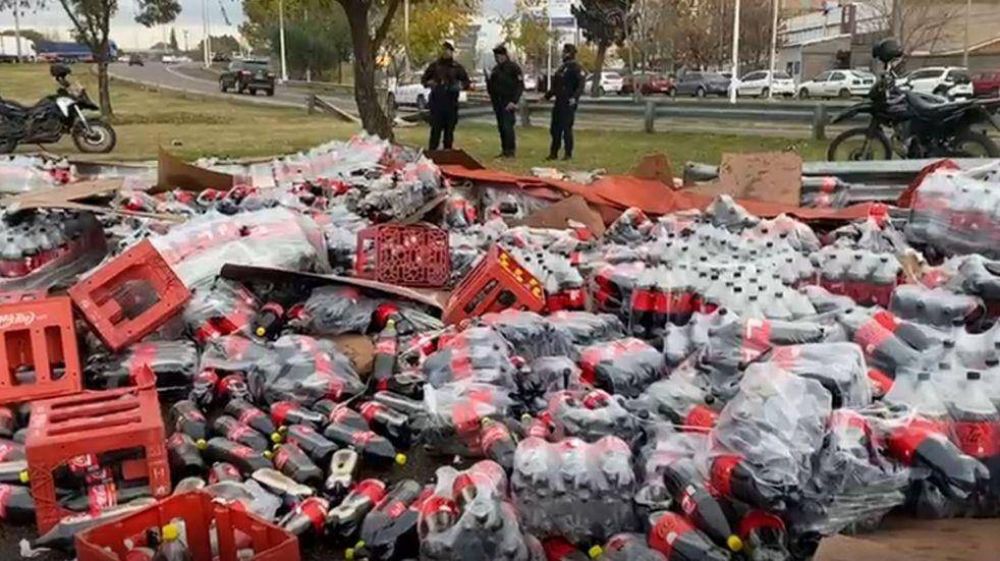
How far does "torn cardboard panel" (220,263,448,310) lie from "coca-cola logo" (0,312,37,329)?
3.53ft

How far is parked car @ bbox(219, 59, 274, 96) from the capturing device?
39.4m

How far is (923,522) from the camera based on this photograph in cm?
290

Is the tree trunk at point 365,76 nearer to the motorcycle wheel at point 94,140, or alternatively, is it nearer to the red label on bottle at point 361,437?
the motorcycle wheel at point 94,140

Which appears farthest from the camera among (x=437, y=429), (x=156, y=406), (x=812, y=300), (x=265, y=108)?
(x=265, y=108)

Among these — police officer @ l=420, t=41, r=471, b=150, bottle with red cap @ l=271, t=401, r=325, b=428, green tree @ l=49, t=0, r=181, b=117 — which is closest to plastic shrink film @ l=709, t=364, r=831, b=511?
bottle with red cap @ l=271, t=401, r=325, b=428

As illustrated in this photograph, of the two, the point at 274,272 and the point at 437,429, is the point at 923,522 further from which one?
the point at 274,272

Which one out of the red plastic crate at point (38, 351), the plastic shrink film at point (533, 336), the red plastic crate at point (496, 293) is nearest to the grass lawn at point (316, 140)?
the red plastic crate at point (496, 293)

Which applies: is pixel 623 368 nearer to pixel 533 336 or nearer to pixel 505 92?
pixel 533 336

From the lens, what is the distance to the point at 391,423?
3936 mm

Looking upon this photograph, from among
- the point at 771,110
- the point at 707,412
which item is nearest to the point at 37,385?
the point at 707,412

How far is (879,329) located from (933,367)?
1.24 feet

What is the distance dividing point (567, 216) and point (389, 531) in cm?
391

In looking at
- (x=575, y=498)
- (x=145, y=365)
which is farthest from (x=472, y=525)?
(x=145, y=365)

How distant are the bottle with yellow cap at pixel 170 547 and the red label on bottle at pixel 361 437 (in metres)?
0.99
